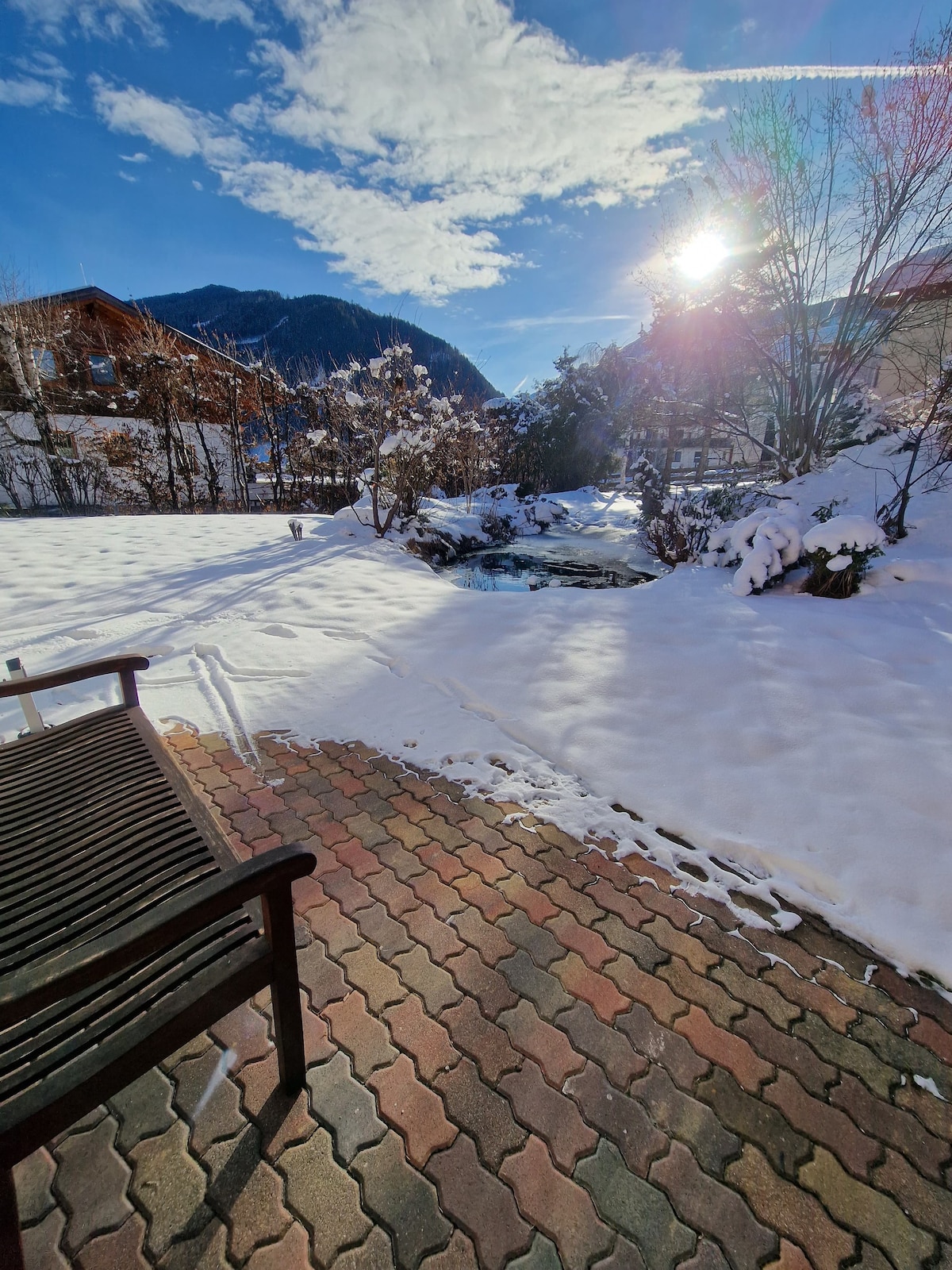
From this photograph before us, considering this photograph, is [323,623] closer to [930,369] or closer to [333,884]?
[333,884]

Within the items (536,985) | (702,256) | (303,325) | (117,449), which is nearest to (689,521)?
(702,256)

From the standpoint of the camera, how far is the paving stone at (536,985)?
65.9 inches

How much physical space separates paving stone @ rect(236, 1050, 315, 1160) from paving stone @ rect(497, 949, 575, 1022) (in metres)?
0.71

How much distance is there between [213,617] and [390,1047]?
14.2ft

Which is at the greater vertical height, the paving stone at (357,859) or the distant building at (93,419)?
the distant building at (93,419)

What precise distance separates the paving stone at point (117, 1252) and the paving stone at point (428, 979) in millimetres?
808

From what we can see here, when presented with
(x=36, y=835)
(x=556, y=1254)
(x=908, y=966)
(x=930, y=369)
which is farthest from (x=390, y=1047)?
(x=930, y=369)

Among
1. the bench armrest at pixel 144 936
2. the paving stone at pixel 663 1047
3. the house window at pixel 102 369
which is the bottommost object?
the paving stone at pixel 663 1047

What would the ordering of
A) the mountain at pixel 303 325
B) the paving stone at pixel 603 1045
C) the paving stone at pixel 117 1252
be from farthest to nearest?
the mountain at pixel 303 325
the paving stone at pixel 603 1045
the paving stone at pixel 117 1252

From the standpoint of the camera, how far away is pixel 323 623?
15.7 feet

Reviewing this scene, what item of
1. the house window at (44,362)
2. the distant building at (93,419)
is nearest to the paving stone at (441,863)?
the distant building at (93,419)

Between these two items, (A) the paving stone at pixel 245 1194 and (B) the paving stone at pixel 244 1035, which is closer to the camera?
(A) the paving stone at pixel 245 1194

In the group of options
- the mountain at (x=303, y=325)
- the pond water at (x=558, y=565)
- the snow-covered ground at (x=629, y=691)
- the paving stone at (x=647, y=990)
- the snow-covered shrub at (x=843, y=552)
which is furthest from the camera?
the mountain at (x=303, y=325)

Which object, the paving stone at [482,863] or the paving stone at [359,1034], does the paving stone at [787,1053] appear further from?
the paving stone at [359,1034]
